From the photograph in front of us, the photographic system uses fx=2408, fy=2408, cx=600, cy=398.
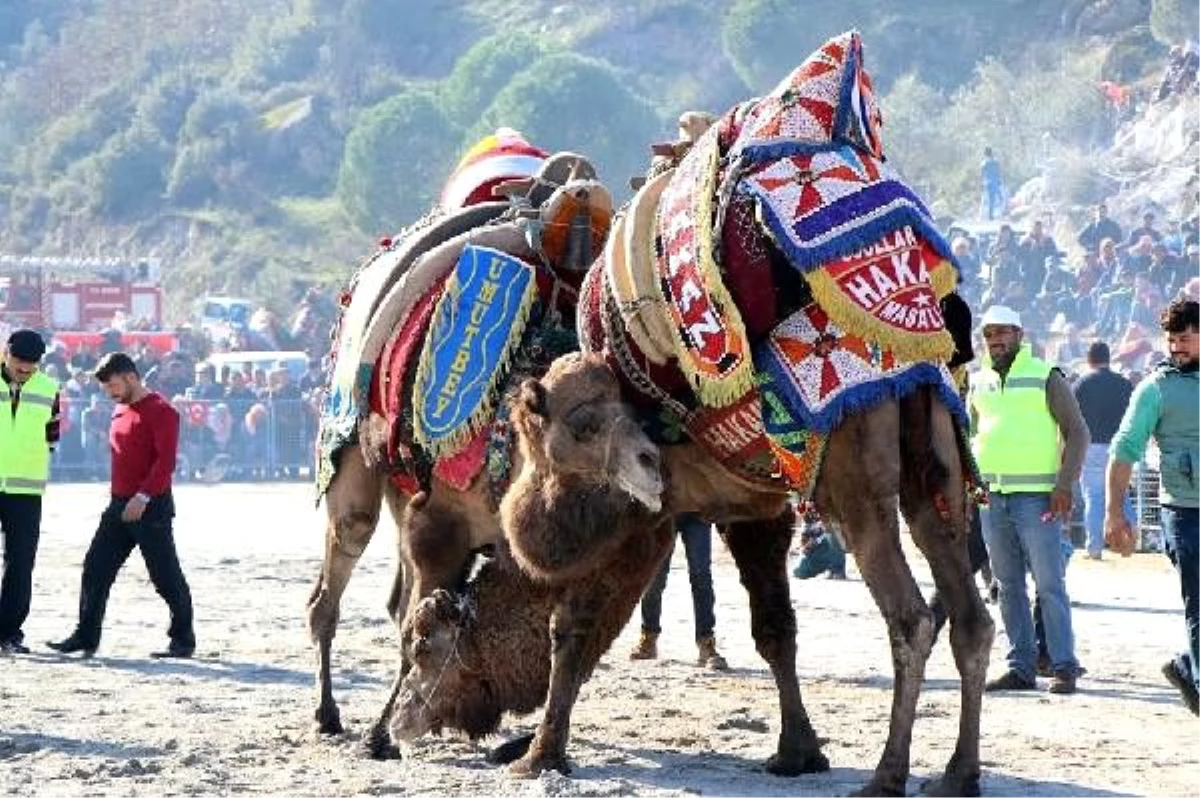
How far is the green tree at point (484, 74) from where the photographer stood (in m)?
69.0

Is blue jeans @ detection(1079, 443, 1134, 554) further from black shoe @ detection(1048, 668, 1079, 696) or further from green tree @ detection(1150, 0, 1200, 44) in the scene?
green tree @ detection(1150, 0, 1200, 44)

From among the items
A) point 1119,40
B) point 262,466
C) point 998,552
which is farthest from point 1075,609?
point 1119,40

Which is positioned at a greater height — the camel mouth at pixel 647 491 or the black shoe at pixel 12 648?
the camel mouth at pixel 647 491

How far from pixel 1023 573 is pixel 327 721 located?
Answer: 4.09 metres

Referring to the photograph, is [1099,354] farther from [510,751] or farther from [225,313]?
[225,313]

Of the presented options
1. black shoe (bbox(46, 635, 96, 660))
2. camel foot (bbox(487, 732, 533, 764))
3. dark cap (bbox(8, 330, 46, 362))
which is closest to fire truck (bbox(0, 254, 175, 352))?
dark cap (bbox(8, 330, 46, 362))

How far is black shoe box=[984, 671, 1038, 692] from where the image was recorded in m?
12.1

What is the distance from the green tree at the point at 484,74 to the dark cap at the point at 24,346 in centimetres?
5334

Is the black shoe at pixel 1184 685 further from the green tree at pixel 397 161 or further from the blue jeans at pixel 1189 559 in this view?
the green tree at pixel 397 161

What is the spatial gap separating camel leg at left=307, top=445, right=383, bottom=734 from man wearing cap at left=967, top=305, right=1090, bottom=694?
3431 millimetres

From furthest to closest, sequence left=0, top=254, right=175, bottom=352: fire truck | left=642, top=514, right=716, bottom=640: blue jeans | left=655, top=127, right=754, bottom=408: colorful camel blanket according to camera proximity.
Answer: left=0, top=254, right=175, bottom=352: fire truck < left=642, top=514, right=716, bottom=640: blue jeans < left=655, top=127, right=754, bottom=408: colorful camel blanket

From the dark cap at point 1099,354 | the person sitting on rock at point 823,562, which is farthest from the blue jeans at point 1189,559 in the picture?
the dark cap at point 1099,354

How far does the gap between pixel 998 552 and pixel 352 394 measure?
3932 millimetres

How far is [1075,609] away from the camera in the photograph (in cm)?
1650
